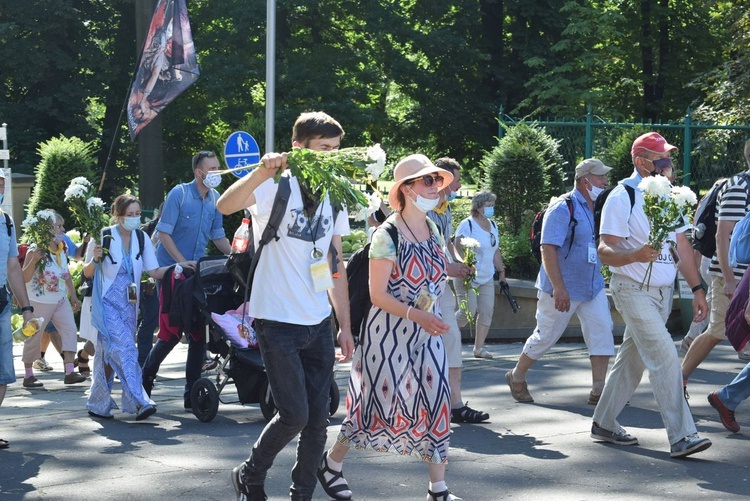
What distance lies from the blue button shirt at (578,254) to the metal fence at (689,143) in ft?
26.5

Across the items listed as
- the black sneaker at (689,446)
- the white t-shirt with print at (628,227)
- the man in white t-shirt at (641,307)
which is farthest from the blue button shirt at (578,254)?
the black sneaker at (689,446)

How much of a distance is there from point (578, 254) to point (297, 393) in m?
4.30

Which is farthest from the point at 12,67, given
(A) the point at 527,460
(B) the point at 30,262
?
(A) the point at 527,460

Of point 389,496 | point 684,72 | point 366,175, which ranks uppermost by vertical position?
point 684,72

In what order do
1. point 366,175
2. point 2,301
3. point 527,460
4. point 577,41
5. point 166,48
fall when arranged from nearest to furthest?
point 366,175, point 527,460, point 2,301, point 166,48, point 577,41

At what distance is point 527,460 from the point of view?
7418 mm

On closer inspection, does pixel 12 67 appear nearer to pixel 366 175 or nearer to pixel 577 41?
pixel 577 41

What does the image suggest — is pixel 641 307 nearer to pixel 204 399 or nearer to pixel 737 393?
pixel 737 393

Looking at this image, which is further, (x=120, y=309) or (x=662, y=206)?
(x=120, y=309)

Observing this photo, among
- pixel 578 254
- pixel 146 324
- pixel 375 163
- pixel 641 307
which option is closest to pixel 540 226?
pixel 578 254

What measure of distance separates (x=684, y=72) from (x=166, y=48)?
21337 mm

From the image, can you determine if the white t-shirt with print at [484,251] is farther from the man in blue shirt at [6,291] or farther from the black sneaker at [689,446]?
the man in blue shirt at [6,291]

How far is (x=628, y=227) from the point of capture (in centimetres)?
740

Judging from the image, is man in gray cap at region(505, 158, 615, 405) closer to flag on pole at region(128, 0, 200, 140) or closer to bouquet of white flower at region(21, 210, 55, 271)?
bouquet of white flower at region(21, 210, 55, 271)
